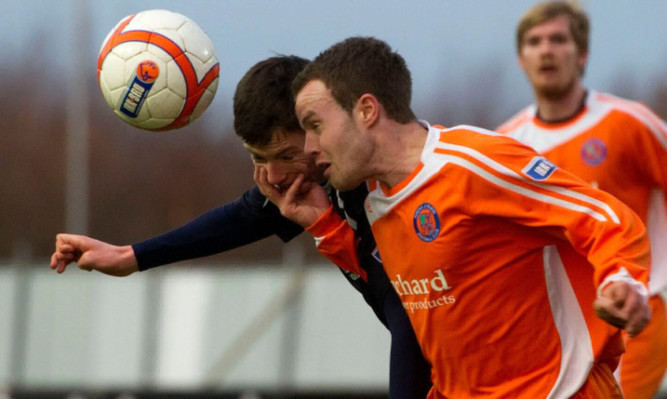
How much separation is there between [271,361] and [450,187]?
7802 millimetres

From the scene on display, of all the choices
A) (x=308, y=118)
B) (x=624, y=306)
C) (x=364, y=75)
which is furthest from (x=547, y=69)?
(x=624, y=306)

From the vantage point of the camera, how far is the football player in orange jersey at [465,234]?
365 centimetres

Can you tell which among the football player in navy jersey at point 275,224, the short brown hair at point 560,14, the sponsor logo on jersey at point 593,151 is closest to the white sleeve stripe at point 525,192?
the football player in navy jersey at point 275,224

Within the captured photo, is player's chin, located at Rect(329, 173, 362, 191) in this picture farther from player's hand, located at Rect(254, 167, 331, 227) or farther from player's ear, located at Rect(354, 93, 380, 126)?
player's hand, located at Rect(254, 167, 331, 227)

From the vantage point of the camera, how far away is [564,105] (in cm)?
623

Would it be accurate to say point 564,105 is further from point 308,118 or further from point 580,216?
point 580,216

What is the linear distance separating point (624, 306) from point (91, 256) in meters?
2.34

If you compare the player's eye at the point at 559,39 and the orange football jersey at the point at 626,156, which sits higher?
the player's eye at the point at 559,39

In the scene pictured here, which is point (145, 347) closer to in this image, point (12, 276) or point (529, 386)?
point (12, 276)

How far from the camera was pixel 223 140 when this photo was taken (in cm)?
2564

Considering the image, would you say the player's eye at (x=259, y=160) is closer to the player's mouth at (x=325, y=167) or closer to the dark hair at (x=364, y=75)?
the player's mouth at (x=325, y=167)

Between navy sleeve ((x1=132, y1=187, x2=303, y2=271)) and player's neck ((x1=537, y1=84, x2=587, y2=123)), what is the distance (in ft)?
6.98

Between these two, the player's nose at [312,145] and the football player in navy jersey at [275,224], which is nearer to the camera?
the player's nose at [312,145]

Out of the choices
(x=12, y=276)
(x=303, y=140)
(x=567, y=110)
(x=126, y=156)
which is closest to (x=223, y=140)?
(x=126, y=156)
